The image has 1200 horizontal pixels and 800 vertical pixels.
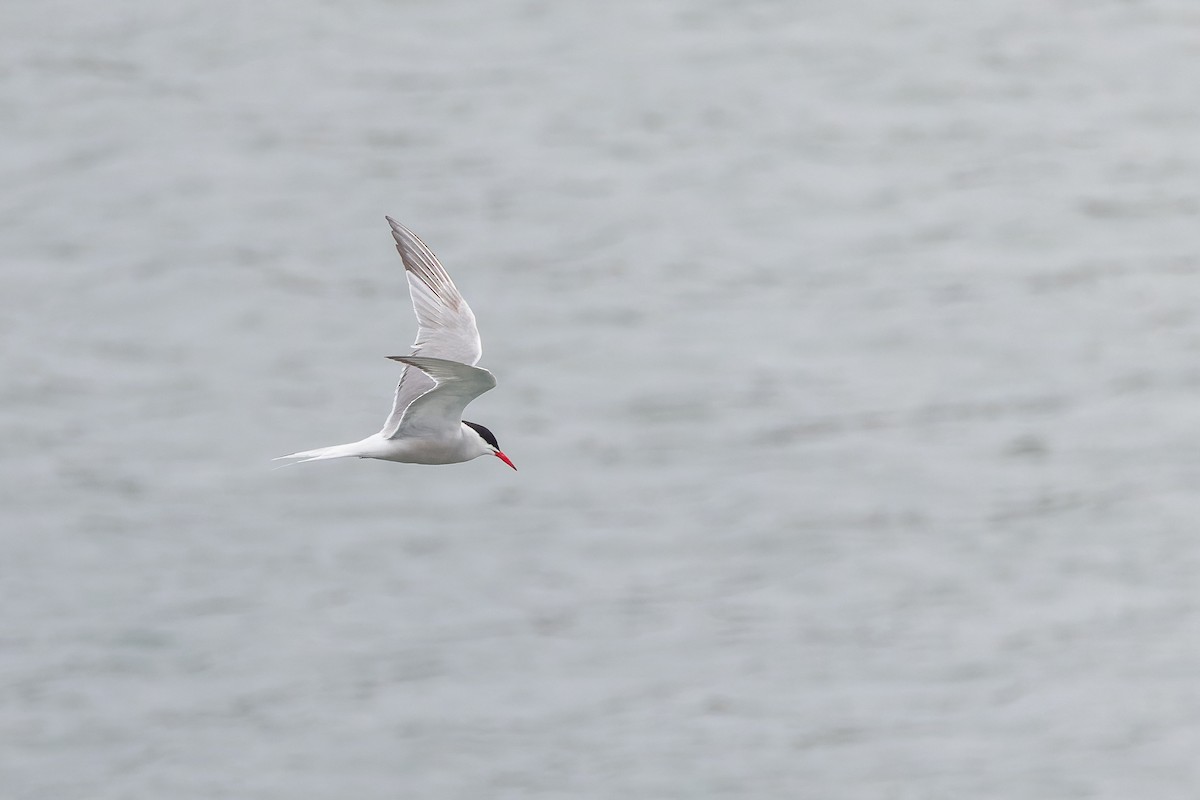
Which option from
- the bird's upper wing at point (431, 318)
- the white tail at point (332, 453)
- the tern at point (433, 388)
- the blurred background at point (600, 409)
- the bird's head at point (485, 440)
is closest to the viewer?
the white tail at point (332, 453)

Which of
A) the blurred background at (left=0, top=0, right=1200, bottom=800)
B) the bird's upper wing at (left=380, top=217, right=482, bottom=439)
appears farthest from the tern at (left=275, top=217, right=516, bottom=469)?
the blurred background at (left=0, top=0, right=1200, bottom=800)

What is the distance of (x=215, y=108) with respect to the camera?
845 inches

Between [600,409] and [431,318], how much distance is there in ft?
22.0

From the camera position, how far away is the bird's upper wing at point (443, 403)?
905 centimetres

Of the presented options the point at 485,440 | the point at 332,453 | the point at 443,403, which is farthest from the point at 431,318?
the point at 332,453

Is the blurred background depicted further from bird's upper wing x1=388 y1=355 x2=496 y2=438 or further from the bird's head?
bird's upper wing x1=388 y1=355 x2=496 y2=438

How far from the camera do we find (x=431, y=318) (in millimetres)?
10258

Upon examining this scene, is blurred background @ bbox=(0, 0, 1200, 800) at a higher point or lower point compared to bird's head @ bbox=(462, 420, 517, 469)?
lower

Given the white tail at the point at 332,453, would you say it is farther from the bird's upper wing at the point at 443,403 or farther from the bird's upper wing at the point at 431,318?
the bird's upper wing at the point at 431,318

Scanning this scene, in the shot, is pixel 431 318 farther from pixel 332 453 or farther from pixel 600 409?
pixel 600 409

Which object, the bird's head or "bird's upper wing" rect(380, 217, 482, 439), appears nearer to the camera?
the bird's head

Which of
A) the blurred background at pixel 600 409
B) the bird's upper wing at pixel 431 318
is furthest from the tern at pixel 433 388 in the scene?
the blurred background at pixel 600 409

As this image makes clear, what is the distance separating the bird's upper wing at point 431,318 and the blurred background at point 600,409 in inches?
160

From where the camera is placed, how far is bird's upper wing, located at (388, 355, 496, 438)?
905 centimetres
